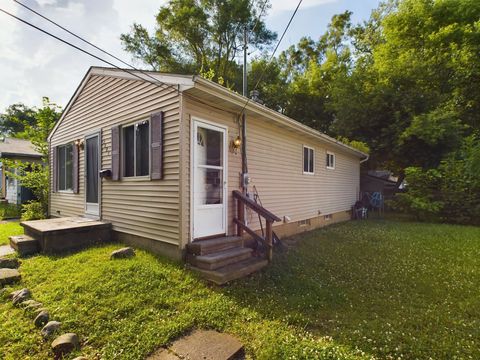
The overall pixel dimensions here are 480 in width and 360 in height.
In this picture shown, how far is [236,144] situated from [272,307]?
303 centimetres

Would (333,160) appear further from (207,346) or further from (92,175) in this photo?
(207,346)

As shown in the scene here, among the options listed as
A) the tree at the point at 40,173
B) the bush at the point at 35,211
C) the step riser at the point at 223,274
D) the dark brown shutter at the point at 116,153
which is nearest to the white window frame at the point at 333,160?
the step riser at the point at 223,274

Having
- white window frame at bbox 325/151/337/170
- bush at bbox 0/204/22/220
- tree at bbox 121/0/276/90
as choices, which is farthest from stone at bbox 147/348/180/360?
→ tree at bbox 121/0/276/90

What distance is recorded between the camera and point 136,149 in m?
4.91

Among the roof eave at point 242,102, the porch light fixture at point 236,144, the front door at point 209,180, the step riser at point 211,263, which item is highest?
the roof eave at point 242,102

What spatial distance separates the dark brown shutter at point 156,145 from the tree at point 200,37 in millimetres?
13769

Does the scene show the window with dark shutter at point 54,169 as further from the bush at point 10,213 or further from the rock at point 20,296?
the rock at point 20,296

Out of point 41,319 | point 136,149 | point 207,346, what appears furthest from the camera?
point 136,149

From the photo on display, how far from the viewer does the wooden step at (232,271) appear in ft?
11.6

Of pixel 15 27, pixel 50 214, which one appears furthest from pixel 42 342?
pixel 50 214

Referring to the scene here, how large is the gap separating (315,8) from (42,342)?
661cm

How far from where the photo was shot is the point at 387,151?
13.7 meters

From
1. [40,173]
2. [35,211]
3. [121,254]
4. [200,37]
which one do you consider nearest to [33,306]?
[121,254]

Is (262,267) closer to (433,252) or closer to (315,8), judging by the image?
(433,252)
